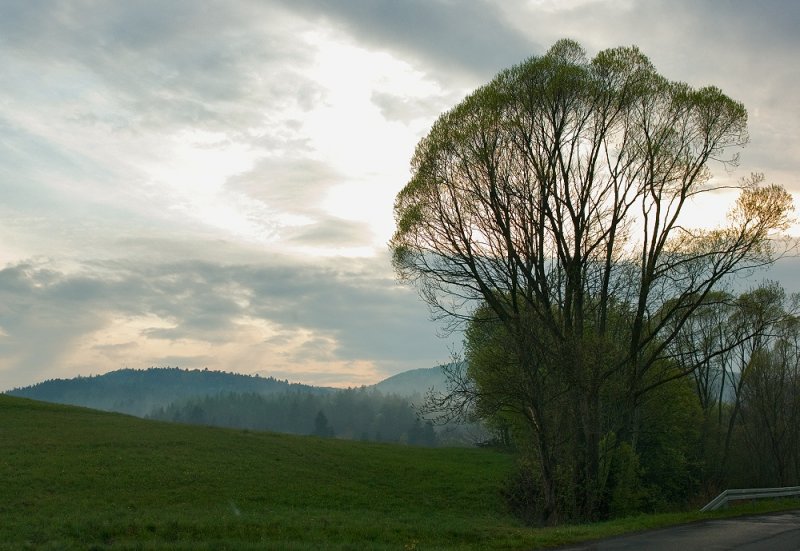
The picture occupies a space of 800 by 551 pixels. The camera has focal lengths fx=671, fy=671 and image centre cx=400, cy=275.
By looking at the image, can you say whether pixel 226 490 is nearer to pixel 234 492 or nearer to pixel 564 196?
pixel 234 492

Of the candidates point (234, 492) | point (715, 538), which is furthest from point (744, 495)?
point (234, 492)

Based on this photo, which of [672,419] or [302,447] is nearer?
[672,419]

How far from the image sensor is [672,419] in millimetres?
47375

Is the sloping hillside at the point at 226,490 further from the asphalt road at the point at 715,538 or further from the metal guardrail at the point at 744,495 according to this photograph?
the metal guardrail at the point at 744,495

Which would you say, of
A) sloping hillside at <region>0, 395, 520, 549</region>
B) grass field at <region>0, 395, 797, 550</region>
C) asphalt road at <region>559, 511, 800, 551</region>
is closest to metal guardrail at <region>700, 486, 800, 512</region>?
grass field at <region>0, 395, 797, 550</region>

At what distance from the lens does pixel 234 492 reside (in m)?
34.8

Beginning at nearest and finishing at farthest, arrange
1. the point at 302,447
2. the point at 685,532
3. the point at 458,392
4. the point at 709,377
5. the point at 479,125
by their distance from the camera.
Result: 1. the point at 685,532
2. the point at 458,392
3. the point at 479,125
4. the point at 302,447
5. the point at 709,377

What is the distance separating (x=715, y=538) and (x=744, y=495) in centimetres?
1263

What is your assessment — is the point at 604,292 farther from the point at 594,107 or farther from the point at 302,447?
the point at 302,447

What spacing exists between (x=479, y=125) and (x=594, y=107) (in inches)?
205

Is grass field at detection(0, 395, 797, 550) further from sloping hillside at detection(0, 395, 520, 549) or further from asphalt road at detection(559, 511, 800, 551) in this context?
asphalt road at detection(559, 511, 800, 551)

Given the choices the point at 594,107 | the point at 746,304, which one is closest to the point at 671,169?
the point at 594,107

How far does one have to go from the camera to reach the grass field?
18.8m

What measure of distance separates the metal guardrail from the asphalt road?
406 cm
